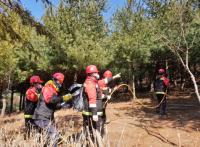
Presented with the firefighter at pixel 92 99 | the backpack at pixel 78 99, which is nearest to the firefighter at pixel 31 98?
the backpack at pixel 78 99

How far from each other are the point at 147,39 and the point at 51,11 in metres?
21.5

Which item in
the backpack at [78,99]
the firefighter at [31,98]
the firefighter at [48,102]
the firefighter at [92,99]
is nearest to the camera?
the firefighter at [48,102]

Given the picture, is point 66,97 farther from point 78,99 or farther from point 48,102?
point 78,99

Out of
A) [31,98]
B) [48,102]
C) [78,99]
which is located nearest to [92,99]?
[78,99]

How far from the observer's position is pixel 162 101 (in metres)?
16.8

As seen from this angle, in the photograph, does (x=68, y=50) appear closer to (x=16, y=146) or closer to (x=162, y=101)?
(x=162, y=101)

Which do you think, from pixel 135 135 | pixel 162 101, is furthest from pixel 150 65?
pixel 135 135

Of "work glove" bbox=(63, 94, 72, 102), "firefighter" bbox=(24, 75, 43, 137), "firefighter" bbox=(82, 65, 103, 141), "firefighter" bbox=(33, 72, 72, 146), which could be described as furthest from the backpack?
"firefighter" bbox=(24, 75, 43, 137)

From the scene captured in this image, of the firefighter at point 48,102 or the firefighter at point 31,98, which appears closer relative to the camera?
the firefighter at point 48,102

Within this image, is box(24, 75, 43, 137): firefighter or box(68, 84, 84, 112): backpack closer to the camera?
box(68, 84, 84, 112): backpack

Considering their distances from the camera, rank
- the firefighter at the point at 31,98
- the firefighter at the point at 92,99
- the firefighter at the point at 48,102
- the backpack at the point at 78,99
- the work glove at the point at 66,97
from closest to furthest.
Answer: the firefighter at the point at 48,102 < the work glove at the point at 66,97 < the firefighter at the point at 92,99 < the backpack at the point at 78,99 < the firefighter at the point at 31,98

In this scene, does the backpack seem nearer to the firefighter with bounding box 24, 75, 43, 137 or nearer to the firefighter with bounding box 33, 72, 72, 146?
the firefighter with bounding box 33, 72, 72, 146

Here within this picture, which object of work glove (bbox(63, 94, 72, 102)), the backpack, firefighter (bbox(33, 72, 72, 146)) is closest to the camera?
firefighter (bbox(33, 72, 72, 146))

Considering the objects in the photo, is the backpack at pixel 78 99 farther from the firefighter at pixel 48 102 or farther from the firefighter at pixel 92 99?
the firefighter at pixel 48 102
